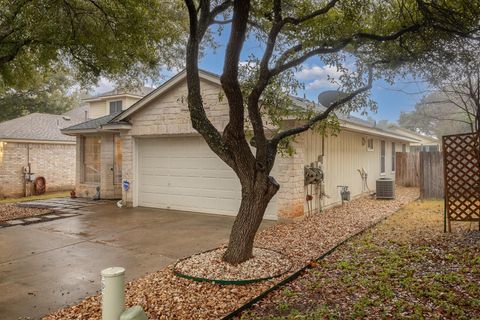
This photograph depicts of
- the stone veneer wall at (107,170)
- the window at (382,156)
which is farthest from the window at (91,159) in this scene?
the window at (382,156)

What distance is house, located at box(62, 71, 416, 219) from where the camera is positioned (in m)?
9.45

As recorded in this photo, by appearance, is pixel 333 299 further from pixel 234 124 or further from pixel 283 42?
pixel 283 42

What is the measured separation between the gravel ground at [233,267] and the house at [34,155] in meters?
14.1

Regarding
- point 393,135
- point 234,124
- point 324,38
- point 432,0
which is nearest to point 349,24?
point 324,38

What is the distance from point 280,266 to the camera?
5367 millimetres

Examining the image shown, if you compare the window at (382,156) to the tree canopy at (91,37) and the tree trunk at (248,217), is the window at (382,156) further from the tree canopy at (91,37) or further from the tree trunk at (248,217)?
the tree trunk at (248,217)

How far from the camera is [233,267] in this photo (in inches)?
203

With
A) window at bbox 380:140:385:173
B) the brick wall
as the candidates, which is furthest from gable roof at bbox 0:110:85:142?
window at bbox 380:140:385:173

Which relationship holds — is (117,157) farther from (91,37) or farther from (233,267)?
(233,267)

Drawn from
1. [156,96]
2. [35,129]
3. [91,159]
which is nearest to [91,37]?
[156,96]

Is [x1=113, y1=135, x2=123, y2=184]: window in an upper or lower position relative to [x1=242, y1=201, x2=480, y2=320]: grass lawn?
upper

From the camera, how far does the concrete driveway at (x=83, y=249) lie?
4531 mm

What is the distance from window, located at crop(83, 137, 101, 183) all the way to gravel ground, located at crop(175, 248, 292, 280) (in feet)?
32.1

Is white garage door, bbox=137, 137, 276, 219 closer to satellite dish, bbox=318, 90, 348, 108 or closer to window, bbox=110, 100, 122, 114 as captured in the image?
satellite dish, bbox=318, 90, 348, 108
